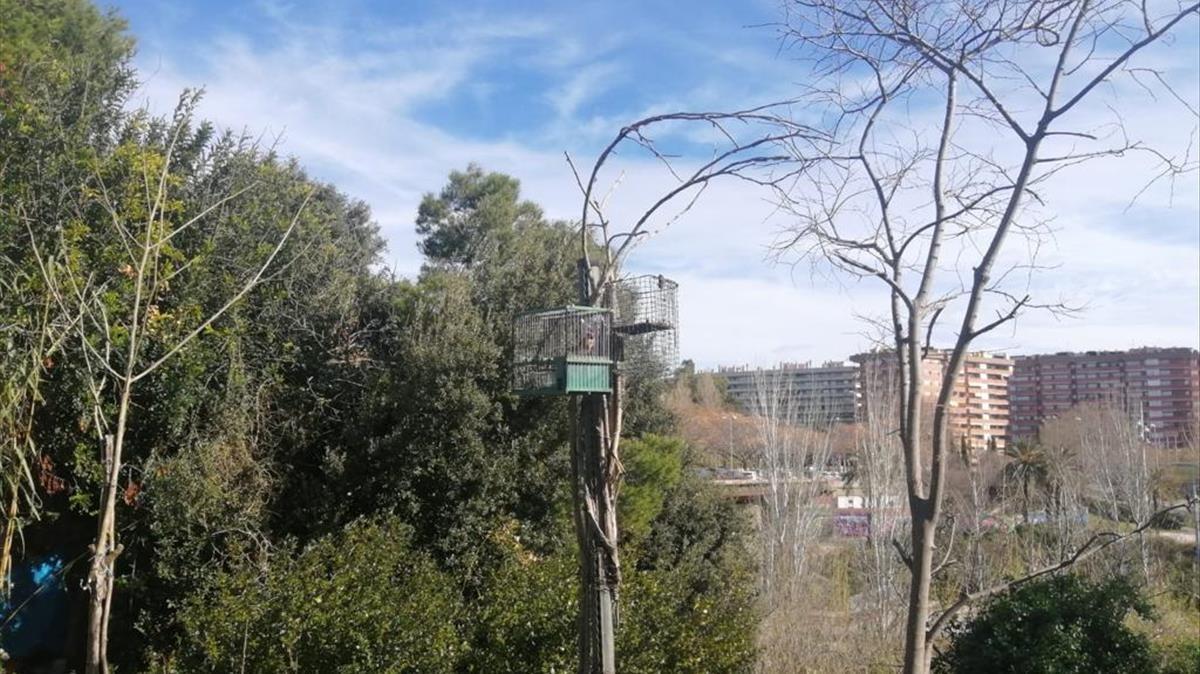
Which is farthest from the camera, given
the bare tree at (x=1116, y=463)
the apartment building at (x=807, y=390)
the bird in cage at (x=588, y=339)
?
the bare tree at (x=1116, y=463)

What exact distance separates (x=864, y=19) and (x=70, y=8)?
11376 millimetres

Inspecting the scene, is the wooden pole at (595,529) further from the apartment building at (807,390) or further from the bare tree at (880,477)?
the apartment building at (807,390)

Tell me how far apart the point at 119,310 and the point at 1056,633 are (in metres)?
6.41

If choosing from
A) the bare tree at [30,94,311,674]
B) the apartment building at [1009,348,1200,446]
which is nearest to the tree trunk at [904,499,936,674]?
the bare tree at [30,94,311,674]

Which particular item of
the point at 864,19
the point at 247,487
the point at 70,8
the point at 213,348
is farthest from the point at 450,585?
the point at 70,8

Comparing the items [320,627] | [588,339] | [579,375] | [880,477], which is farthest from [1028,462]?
[579,375]

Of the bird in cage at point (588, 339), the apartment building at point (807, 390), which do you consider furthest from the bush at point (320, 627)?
the apartment building at point (807, 390)

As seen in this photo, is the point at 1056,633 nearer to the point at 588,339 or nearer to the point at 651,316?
the point at 651,316

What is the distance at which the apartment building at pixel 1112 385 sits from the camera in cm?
2712

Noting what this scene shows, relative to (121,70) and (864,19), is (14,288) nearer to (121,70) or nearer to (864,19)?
(864,19)

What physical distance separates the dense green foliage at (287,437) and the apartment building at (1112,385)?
2112 cm

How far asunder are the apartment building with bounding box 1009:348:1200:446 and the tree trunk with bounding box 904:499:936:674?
24.8m

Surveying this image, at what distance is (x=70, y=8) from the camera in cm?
1184

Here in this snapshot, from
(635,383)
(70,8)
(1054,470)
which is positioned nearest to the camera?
(635,383)
